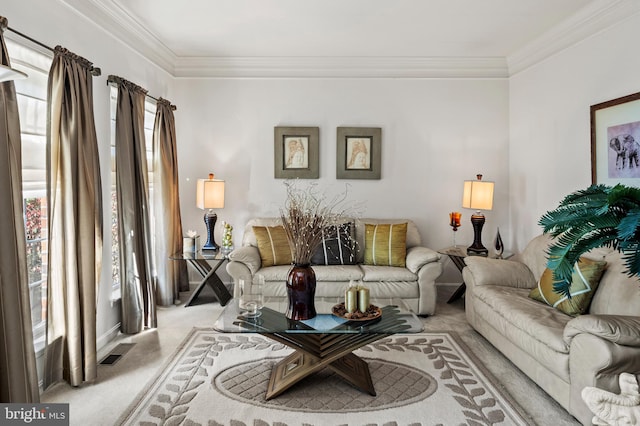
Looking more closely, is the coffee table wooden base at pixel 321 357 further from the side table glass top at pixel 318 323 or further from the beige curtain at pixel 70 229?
the beige curtain at pixel 70 229

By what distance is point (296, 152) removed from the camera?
534 cm

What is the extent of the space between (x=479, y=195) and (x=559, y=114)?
3.56 feet

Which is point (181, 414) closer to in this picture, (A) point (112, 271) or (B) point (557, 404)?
(A) point (112, 271)

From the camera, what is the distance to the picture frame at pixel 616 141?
343 cm

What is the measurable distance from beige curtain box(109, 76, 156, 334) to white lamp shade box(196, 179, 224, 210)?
0.83 m

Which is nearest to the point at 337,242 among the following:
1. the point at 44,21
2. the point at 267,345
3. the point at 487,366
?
the point at 267,345

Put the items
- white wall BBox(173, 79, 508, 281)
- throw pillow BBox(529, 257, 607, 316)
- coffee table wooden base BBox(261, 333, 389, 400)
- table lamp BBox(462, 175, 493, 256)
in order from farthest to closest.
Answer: white wall BBox(173, 79, 508, 281) → table lamp BBox(462, 175, 493, 256) → throw pillow BBox(529, 257, 607, 316) → coffee table wooden base BBox(261, 333, 389, 400)

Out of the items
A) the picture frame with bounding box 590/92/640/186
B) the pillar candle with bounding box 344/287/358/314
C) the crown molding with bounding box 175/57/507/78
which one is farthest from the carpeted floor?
the crown molding with bounding box 175/57/507/78

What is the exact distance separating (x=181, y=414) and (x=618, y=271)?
2.90 m

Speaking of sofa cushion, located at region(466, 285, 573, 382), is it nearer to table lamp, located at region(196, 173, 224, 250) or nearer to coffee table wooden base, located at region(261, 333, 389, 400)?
coffee table wooden base, located at region(261, 333, 389, 400)

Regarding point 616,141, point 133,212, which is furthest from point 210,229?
point 616,141

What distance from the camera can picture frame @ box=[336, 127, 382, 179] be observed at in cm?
532

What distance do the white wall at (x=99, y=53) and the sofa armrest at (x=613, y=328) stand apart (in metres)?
3.38

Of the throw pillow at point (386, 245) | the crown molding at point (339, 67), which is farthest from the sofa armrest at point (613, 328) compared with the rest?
the crown molding at point (339, 67)
